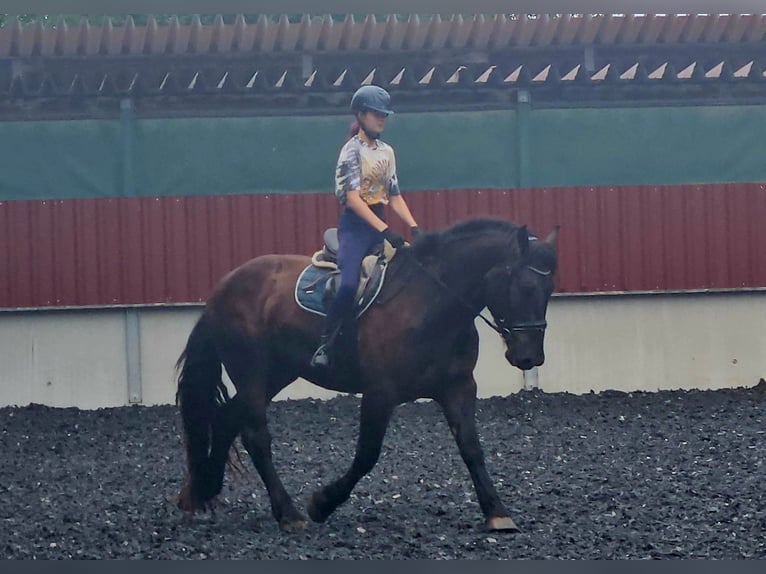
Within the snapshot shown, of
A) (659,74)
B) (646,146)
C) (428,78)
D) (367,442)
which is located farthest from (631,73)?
(367,442)

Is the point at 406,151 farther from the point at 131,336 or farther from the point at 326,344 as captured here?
the point at 326,344

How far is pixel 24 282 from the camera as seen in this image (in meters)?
14.0

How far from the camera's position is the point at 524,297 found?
24.3ft

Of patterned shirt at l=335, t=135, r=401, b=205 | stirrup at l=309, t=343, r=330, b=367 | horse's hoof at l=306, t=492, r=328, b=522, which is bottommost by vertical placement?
horse's hoof at l=306, t=492, r=328, b=522

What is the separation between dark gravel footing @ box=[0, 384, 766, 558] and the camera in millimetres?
Answer: 7355

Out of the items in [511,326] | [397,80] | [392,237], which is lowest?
[511,326]

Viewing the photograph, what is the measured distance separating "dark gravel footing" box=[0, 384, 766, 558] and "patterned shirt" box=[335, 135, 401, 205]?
1.96 meters

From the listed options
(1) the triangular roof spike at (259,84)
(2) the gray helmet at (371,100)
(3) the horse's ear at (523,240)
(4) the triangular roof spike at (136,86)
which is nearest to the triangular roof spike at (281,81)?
(1) the triangular roof spike at (259,84)

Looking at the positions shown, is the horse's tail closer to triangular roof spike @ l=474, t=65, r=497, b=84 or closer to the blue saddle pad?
the blue saddle pad

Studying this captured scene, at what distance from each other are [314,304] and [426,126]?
6.30 meters

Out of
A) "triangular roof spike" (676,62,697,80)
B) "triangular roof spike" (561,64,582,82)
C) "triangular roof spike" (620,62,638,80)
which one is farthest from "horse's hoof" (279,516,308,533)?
"triangular roof spike" (676,62,697,80)

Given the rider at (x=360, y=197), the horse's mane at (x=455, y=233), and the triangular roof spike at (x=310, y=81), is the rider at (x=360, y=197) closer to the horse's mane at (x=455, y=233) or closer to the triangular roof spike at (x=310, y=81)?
the horse's mane at (x=455, y=233)

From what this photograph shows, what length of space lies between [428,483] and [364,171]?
8.52 ft

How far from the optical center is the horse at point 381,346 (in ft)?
24.7
